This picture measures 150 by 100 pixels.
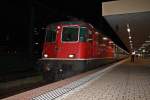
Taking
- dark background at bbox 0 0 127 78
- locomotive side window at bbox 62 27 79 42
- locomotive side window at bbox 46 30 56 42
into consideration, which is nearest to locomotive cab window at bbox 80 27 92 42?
locomotive side window at bbox 62 27 79 42

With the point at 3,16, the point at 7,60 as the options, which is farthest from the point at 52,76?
the point at 3,16

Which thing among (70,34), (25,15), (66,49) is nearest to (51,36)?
(70,34)

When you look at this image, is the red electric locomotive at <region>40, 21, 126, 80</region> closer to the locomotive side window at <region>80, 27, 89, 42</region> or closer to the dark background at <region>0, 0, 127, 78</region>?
the locomotive side window at <region>80, 27, 89, 42</region>

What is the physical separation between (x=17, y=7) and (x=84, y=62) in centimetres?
1728

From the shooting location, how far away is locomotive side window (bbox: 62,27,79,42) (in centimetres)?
1504

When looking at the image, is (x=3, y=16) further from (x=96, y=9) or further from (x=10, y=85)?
(x=10, y=85)

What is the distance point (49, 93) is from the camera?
821 cm

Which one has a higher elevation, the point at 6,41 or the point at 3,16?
the point at 3,16

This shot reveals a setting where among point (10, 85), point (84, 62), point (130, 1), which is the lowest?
point (10, 85)

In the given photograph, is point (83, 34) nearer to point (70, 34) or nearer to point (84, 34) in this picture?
point (84, 34)

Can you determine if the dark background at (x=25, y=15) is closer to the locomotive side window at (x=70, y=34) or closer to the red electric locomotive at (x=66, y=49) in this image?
the red electric locomotive at (x=66, y=49)

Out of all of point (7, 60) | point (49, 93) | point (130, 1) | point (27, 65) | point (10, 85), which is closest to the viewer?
point (49, 93)

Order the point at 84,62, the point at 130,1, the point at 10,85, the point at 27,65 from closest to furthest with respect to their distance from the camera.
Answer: the point at 10,85 → the point at 84,62 → the point at 130,1 → the point at 27,65

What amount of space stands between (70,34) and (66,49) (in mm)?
883
